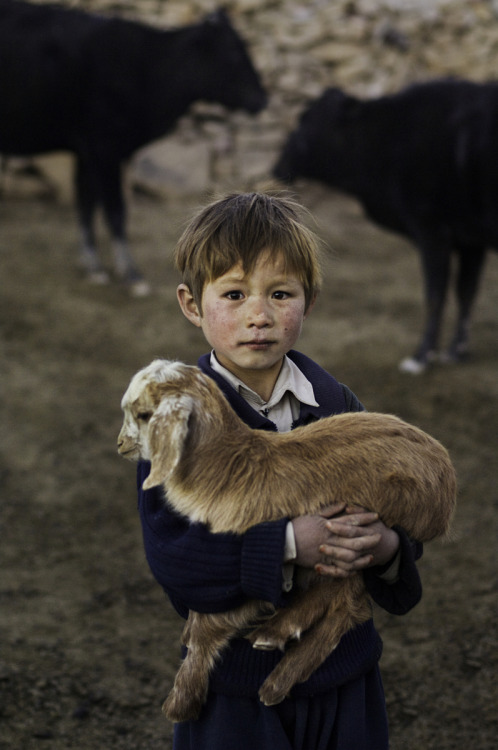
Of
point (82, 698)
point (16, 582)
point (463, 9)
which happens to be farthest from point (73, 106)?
point (463, 9)

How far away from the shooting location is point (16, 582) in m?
3.83

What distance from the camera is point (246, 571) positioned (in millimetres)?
1446

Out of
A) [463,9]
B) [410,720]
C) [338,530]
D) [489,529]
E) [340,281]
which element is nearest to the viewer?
[338,530]

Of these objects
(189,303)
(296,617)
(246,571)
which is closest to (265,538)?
(246,571)

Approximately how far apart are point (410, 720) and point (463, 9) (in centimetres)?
1275

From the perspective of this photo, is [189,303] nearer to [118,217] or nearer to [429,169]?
[429,169]

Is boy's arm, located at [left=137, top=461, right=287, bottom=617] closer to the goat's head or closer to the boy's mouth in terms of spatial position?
the goat's head

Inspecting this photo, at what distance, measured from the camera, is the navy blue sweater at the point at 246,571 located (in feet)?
4.74

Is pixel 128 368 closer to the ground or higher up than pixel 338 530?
closer to the ground

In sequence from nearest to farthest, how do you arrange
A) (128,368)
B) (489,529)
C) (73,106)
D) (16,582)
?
1. (16,582)
2. (489,529)
3. (128,368)
4. (73,106)

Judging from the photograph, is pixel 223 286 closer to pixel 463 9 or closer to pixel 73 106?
pixel 73 106

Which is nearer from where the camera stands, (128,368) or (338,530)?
(338,530)

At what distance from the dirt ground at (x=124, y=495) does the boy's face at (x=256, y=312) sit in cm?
52

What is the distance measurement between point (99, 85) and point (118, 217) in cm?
124
